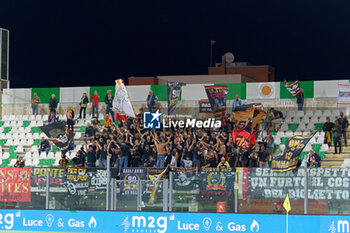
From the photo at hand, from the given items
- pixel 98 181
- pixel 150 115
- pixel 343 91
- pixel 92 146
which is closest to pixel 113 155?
pixel 92 146

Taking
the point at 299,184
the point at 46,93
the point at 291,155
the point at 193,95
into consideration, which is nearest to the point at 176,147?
the point at 291,155

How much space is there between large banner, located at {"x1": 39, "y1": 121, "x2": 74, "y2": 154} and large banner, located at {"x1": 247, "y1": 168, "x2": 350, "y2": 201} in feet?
37.8

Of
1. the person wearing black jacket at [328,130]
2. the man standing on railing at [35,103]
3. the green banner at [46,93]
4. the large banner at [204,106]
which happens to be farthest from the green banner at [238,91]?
the man standing on railing at [35,103]

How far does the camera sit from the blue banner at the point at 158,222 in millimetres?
18125

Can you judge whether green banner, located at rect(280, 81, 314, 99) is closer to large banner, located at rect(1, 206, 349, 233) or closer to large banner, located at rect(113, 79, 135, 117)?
large banner, located at rect(113, 79, 135, 117)

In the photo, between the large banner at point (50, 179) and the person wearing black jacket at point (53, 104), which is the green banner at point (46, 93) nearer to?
the person wearing black jacket at point (53, 104)

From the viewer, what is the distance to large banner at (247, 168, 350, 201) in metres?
19.2

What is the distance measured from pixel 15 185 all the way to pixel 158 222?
17.5 ft

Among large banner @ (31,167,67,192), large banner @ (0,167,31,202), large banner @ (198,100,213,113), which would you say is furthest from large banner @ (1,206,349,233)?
large banner @ (198,100,213,113)

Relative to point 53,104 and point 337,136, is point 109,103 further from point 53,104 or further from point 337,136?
point 337,136

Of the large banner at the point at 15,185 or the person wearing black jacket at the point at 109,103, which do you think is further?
the person wearing black jacket at the point at 109,103

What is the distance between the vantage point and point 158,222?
19344 millimetres

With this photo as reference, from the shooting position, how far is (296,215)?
18391 mm

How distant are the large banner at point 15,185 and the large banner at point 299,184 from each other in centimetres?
711
